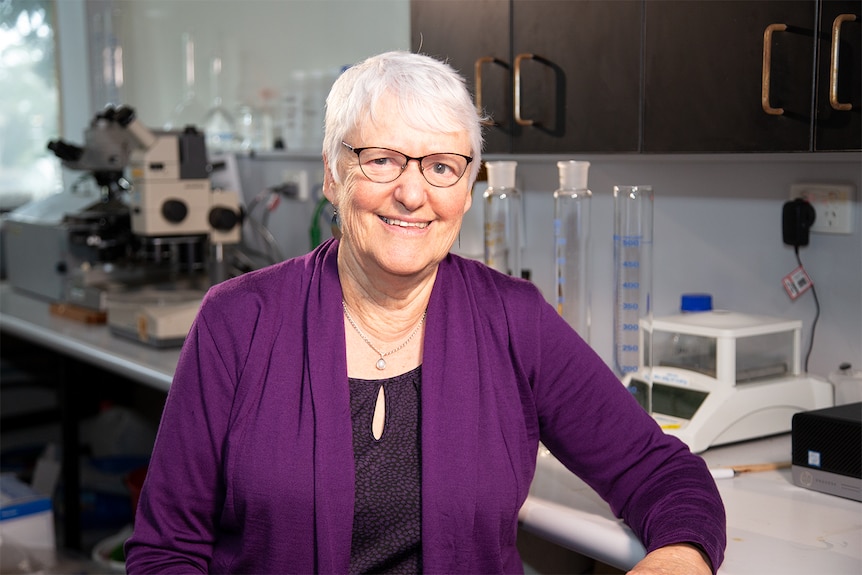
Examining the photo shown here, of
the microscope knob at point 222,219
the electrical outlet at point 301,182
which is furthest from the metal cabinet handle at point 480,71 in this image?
the electrical outlet at point 301,182

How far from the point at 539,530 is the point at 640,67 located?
0.80 metres

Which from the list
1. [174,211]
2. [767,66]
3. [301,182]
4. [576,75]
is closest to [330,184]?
[576,75]

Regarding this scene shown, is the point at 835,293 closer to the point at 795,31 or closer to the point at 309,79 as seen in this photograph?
the point at 795,31

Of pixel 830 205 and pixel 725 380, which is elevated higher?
pixel 830 205

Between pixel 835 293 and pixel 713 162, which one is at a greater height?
pixel 713 162

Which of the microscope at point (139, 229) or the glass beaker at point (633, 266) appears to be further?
the microscope at point (139, 229)

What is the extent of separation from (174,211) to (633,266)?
142 centimetres

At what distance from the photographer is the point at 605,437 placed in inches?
55.3

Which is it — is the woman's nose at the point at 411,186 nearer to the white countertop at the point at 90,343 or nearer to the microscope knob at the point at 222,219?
the white countertop at the point at 90,343

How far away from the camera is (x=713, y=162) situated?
1.94 meters

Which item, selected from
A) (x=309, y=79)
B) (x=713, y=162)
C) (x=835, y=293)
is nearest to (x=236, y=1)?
(x=309, y=79)

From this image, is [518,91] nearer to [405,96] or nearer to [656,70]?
[656,70]

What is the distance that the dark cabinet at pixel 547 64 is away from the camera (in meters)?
1.66

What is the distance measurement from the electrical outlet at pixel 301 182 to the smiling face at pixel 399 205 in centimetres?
165
